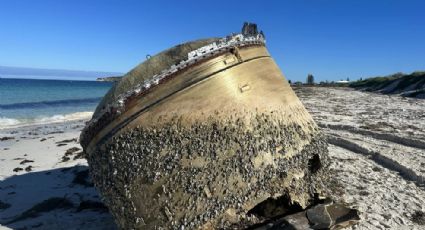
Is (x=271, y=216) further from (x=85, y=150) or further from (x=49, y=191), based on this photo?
(x=49, y=191)

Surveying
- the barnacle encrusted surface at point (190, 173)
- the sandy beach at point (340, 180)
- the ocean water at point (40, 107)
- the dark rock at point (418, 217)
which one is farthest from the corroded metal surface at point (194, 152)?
the ocean water at point (40, 107)

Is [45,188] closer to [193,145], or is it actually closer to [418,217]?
[193,145]

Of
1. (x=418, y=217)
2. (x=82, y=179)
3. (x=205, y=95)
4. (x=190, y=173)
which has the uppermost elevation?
(x=205, y=95)

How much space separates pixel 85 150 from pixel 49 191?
3.02 metres

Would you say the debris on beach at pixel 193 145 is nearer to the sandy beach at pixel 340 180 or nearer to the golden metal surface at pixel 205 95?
the golden metal surface at pixel 205 95

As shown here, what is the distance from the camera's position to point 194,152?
3715 millimetres

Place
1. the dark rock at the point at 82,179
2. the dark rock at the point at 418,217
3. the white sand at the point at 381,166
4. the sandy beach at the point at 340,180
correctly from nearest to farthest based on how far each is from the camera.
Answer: the dark rock at the point at 418,217
the white sand at the point at 381,166
the sandy beach at the point at 340,180
the dark rock at the point at 82,179

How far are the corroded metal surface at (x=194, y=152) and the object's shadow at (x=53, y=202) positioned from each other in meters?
1.42

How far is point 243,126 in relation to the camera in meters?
3.86

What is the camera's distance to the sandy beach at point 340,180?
16.9ft

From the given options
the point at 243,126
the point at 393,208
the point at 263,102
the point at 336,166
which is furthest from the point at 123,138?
the point at 336,166

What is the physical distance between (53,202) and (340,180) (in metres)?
4.20

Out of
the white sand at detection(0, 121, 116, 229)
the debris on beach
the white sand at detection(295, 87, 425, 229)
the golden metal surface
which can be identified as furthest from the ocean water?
the golden metal surface

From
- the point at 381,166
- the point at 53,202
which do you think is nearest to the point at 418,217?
the point at 381,166
